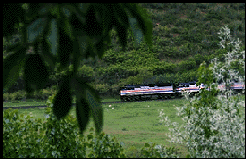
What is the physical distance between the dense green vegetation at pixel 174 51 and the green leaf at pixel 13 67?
17202mm

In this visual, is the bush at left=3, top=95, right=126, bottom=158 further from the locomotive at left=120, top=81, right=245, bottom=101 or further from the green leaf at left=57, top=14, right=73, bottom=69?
the locomotive at left=120, top=81, right=245, bottom=101

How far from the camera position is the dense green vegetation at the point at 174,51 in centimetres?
2112

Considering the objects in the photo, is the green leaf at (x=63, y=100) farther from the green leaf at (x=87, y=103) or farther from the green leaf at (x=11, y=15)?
the green leaf at (x=11, y=15)

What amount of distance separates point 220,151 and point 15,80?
2.18 meters

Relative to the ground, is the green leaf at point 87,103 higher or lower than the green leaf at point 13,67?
lower

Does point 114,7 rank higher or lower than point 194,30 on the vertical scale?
lower

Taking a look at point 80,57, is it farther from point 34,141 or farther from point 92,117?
point 34,141

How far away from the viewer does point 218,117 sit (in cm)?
255

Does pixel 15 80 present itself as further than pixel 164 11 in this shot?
No

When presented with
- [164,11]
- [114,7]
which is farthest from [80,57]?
[164,11]

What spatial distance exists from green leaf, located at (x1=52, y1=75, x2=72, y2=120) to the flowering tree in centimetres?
181

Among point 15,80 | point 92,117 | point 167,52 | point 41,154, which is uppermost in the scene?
point 167,52

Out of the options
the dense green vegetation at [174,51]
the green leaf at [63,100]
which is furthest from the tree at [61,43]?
the dense green vegetation at [174,51]

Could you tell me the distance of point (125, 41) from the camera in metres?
1.16
